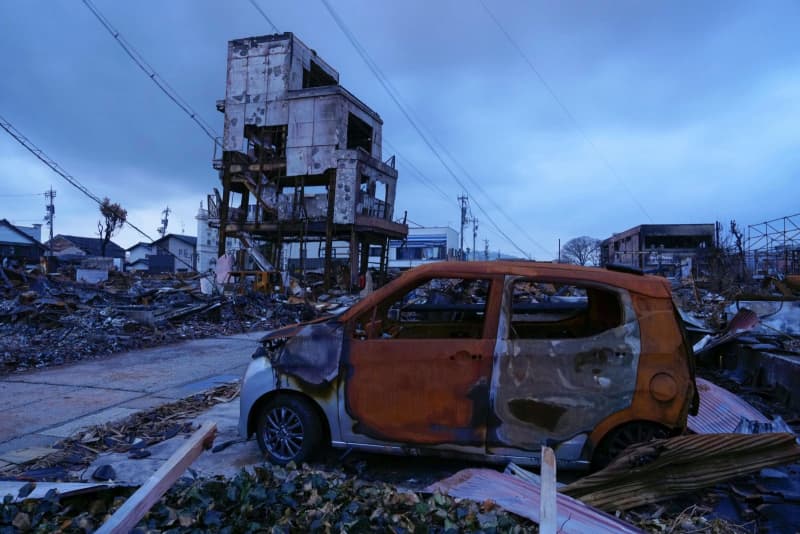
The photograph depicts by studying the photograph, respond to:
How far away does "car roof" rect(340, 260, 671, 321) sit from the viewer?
3955 millimetres

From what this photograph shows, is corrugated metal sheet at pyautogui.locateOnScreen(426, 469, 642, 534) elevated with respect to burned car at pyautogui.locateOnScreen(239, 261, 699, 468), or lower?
lower

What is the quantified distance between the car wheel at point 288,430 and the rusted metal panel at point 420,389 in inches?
14.7

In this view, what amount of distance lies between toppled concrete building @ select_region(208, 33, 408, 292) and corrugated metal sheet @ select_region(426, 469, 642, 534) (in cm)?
2198

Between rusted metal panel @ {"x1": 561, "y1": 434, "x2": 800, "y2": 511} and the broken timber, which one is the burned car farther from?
the broken timber

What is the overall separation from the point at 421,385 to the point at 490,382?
0.54 metres

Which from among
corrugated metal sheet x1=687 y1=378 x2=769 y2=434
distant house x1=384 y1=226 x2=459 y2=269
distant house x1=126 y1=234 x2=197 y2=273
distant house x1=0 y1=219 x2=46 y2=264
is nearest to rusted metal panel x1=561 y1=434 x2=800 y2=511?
corrugated metal sheet x1=687 y1=378 x2=769 y2=434

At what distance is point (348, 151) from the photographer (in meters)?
25.5

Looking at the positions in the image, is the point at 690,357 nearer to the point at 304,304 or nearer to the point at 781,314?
the point at 781,314

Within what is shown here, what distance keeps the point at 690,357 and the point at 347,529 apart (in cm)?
283

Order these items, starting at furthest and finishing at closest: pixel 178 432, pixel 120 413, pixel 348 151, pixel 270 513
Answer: pixel 348 151
pixel 120 413
pixel 178 432
pixel 270 513

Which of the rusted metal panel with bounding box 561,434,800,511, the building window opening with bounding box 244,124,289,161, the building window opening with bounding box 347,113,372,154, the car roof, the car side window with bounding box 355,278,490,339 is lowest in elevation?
the rusted metal panel with bounding box 561,434,800,511

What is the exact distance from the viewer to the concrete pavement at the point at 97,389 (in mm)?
5359

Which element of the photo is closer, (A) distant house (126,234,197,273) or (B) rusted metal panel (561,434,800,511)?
(B) rusted metal panel (561,434,800,511)

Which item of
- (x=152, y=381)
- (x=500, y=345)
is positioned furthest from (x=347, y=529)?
(x=152, y=381)
